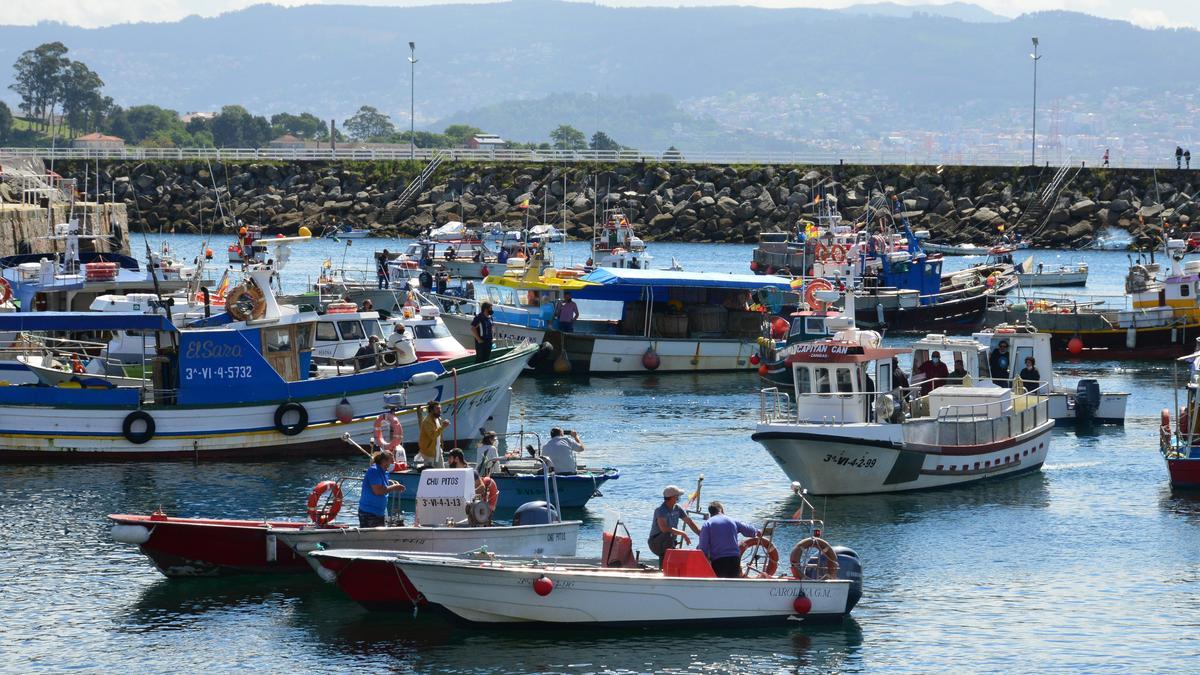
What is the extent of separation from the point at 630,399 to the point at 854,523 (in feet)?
59.4

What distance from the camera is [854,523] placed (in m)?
31.7

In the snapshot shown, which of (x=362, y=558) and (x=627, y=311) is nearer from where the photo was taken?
(x=362, y=558)

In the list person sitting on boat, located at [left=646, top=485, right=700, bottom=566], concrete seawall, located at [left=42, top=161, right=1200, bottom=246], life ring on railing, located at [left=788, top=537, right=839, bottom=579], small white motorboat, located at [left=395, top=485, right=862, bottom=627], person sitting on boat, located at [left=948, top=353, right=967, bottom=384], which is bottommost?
small white motorboat, located at [left=395, top=485, right=862, bottom=627]

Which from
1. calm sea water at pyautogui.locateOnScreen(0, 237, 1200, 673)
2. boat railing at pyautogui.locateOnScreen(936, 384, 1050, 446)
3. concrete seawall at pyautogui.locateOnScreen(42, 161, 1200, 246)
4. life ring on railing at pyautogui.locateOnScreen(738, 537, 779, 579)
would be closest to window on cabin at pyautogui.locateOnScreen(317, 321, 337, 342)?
calm sea water at pyautogui.locateOnScreen(0, 237, 1200, 673)

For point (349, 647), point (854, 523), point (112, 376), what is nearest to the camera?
point (349, 647)

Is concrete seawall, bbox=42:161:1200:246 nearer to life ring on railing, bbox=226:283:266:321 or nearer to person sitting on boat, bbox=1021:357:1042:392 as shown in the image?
person sitting on boat, bbox=1021:357:1042:392

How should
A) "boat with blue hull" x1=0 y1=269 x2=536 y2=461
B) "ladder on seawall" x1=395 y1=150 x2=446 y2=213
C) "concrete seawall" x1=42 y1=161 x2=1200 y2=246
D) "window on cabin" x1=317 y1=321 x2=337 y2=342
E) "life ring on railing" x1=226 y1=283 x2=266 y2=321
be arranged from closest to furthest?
1. "boat with blue hull" x1=0 y1=269 x2=536 y2=461
2. "life ring on railing" x1=226 y1=283 x2=266 y2=321
3. "window on cabin" x1=317 y1=321 x2=337 y2=342
4. "concrete seawall" x1=42 y1=161 x2=1200 y2=246
5. "ladder on seawall" x1=395 y1=150 x2=446 y2=213

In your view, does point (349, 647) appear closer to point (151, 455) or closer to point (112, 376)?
point (151, 455)

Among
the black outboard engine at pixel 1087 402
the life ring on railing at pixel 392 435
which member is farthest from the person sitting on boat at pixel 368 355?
the black outboard engine at pixel 1087 402

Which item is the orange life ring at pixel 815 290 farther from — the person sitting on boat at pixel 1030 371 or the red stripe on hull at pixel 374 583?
the red stripe on hull at pixel 374 583

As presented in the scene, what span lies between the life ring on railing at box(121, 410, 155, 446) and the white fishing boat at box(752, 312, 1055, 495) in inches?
525

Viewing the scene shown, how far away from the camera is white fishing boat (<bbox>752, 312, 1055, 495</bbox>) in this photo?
32.8 m

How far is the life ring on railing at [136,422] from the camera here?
3662 cm

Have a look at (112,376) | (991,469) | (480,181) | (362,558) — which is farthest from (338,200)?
(362,558)
